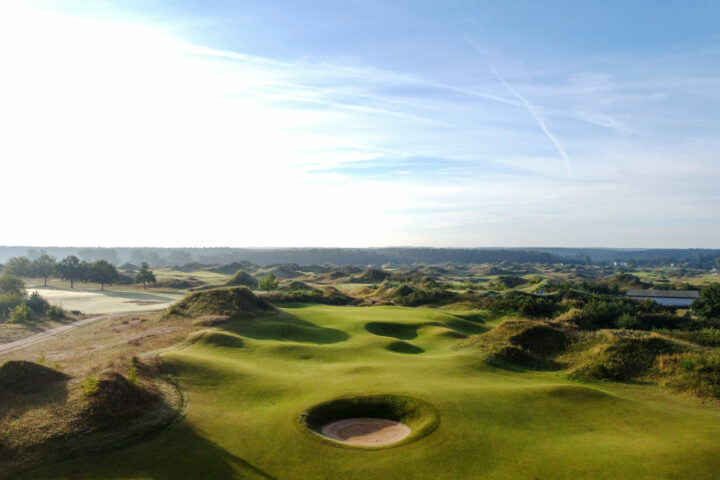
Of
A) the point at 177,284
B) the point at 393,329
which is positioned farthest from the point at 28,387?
the point at 177,284

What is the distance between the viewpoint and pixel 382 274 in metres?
127

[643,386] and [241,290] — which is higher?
[241,290]

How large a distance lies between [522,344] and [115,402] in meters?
26.9

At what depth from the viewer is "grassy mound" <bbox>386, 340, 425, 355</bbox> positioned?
3328cm

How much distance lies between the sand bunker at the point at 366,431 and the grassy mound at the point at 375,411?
0.28 m

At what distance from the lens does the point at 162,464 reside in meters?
14.5

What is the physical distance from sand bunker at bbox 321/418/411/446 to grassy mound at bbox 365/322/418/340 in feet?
68.5

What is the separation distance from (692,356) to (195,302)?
144 ft

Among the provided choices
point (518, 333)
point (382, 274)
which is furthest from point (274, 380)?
point (382, 274)

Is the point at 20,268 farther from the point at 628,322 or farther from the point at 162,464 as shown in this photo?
the point at 628,322

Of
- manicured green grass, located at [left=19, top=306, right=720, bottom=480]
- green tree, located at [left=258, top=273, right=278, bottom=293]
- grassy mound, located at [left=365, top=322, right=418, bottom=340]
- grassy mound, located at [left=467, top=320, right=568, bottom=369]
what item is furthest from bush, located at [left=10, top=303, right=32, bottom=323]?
grassy mound, located at [left=467, top=320, right=568, bottom=369]

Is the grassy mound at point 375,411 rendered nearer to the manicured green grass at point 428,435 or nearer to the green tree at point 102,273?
the manicured green grass at point 428,435

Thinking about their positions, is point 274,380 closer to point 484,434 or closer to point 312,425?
point 312,425

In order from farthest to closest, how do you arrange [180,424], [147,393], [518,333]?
[518,333] < [147,393] < [180,424]
